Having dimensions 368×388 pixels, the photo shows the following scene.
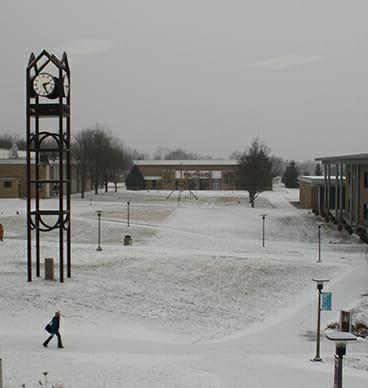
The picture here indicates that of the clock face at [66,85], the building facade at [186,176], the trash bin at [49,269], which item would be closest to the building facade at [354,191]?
the clock face at [66,85]

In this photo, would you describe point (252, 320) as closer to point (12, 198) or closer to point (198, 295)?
point (198, 295)

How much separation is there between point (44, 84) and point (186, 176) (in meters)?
85.0

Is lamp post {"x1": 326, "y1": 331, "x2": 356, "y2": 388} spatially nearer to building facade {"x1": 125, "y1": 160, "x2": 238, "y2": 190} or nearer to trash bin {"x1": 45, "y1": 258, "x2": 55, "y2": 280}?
trash bin {"x1": 45, "y1": 258, "x2": 55, "y2": 280}

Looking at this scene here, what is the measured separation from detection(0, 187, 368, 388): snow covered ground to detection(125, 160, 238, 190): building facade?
6616cm

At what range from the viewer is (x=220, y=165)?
110062mm

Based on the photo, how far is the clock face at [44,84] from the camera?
23.9 metres

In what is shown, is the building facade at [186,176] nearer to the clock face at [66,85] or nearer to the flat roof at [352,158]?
the flat roof at [352,158]

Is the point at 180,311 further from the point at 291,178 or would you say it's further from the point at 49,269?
the point at 291,178

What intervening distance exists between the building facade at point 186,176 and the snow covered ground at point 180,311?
217 ft

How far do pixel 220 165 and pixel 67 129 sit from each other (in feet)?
283

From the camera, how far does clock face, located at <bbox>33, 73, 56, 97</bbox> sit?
23906mm

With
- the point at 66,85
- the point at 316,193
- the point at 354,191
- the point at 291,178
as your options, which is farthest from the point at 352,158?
the point at 291,178

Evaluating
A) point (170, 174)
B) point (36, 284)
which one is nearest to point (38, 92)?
point (36, 284)

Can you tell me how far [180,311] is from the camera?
21.9 m
